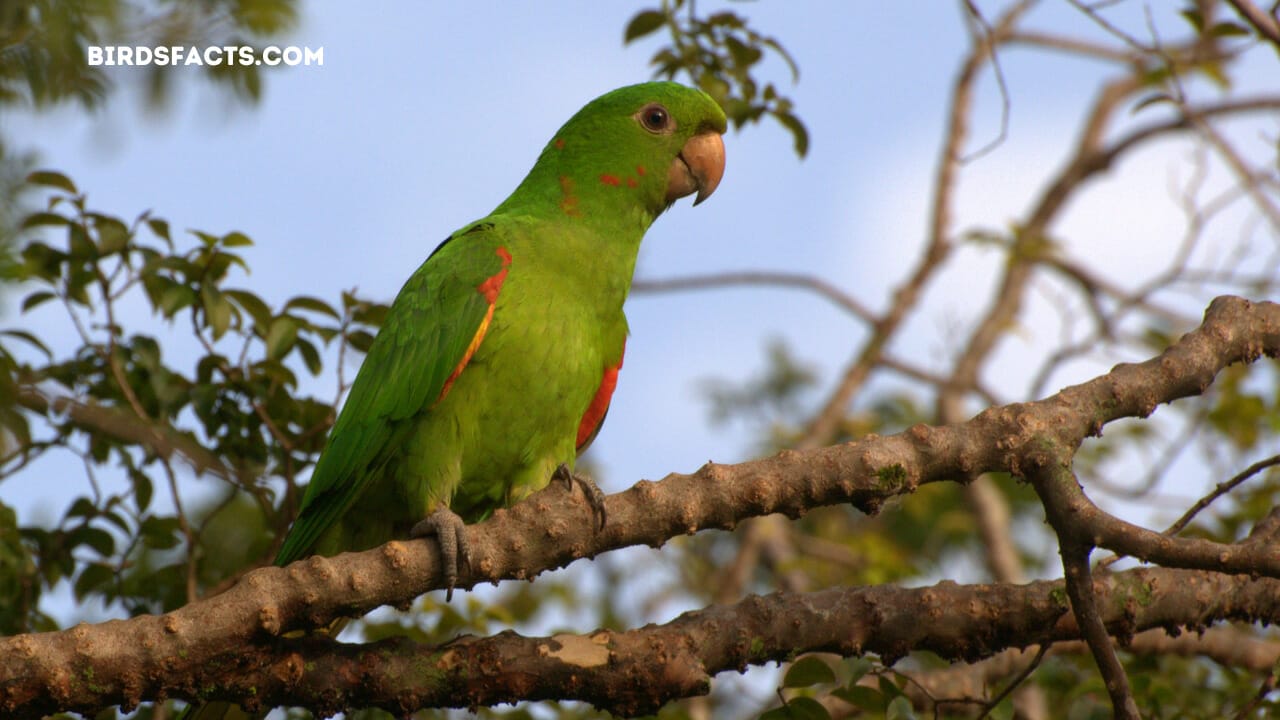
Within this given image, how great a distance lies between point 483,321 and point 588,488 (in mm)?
788

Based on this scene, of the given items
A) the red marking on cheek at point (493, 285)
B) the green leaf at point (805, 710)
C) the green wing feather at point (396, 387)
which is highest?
the red marking on cheek at point (493, 285)

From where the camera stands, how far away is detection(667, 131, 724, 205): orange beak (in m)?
4.06

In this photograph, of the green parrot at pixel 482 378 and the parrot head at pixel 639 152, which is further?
the parrot head at pixel 639 152

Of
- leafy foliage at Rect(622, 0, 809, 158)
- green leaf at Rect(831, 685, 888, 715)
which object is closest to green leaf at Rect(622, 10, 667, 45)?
leafy foliage at Rect(622, 0, 809, 158)

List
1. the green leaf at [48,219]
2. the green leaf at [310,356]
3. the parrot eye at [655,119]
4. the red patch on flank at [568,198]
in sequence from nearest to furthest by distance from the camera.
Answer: the green leaf at [48,219] → the green leaf at [310,356] → the red patch on flank at [568,198] → the parrot eye at [655,119]

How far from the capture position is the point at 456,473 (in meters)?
3.42

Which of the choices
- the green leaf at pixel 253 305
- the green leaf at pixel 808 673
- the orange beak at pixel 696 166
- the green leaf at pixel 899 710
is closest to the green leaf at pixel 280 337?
the green leaf at pixel 253 305

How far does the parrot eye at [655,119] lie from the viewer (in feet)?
13.3

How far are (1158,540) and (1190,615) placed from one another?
2.81 feet

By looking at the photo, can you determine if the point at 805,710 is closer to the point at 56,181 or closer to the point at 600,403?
the point at 600,403

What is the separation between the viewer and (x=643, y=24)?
13.1 ft

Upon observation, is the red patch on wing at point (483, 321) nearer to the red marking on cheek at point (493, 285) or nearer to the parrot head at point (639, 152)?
the red marking on cheek at point (493, 285)

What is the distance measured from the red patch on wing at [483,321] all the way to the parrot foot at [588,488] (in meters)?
0.42

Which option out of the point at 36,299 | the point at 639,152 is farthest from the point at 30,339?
the point at 639,152
